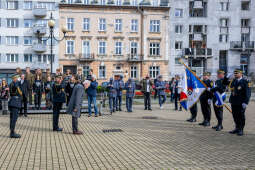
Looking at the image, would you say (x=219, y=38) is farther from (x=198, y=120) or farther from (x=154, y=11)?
(x=198, y=120)

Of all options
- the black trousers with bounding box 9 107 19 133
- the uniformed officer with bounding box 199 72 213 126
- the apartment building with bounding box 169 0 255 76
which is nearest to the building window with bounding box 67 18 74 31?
the apartment building with bounding box 169 0 255 76

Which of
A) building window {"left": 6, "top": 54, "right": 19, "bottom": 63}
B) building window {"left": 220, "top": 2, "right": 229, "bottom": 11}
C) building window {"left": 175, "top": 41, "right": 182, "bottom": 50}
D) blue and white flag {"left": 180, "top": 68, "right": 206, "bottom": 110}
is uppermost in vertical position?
building window {"left": 220, "top": 2, "right": 229, "bottom": 11}

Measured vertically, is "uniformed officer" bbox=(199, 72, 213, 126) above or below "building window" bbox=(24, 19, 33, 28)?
below

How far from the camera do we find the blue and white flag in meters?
12.1

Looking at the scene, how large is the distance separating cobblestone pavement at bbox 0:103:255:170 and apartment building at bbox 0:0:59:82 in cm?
3565

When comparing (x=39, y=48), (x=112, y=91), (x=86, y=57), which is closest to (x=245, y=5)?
(x=86, y=57)

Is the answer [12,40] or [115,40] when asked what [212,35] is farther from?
[12,40]

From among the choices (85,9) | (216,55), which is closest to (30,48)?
(85,9)

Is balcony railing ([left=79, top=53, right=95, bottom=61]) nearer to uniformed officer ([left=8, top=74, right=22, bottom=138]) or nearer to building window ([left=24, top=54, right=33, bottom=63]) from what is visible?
building window ([left=24, top=54, right=33, bottom=63])

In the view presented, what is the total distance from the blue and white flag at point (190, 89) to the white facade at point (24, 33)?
Result: 34.8 meters

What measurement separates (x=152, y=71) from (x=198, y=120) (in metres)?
34.0

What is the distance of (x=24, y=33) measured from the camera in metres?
44.8

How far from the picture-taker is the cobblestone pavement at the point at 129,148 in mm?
6207

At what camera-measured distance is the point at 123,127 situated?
1119 cm
